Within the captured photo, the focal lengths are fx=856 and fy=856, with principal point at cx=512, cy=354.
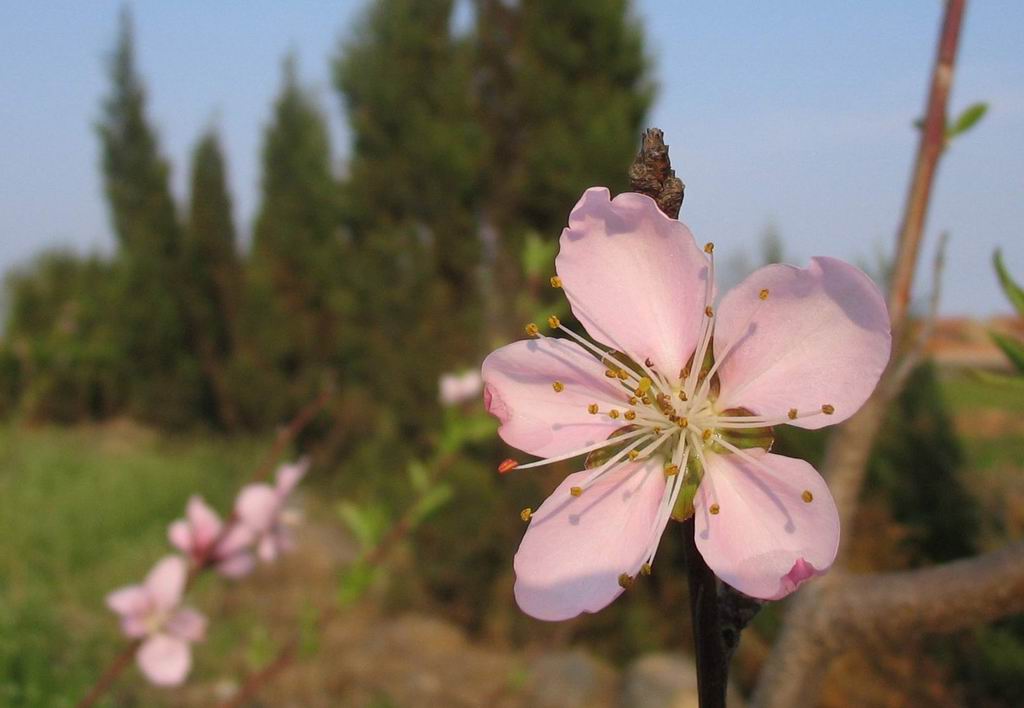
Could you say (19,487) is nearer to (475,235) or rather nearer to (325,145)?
(475,235)

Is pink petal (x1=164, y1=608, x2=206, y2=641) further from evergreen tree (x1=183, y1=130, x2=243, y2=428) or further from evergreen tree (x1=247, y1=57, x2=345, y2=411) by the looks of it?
evergreen tree (x1=183, y1=130, x2=243, y2=428)

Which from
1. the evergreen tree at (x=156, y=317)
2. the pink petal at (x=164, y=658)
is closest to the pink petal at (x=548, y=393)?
the pink petal at (x=164, y=658)

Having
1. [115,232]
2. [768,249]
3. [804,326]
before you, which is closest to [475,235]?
[768,249]

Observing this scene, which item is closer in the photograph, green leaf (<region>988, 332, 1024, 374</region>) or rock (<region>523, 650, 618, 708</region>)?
green leaf (<region>988, 332, 1024, 374</region>)

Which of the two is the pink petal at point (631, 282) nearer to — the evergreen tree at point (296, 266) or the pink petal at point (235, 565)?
the pink petal at point (235, 565)

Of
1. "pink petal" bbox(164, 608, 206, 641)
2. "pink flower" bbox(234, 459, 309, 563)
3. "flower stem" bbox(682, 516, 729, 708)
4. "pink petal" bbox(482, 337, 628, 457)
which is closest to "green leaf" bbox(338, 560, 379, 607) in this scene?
"pink flower" bbox(234, 459, 309, 563)

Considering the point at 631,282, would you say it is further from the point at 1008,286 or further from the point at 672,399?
the point at 1008,286

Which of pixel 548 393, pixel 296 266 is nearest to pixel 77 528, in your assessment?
pixel 296 266
